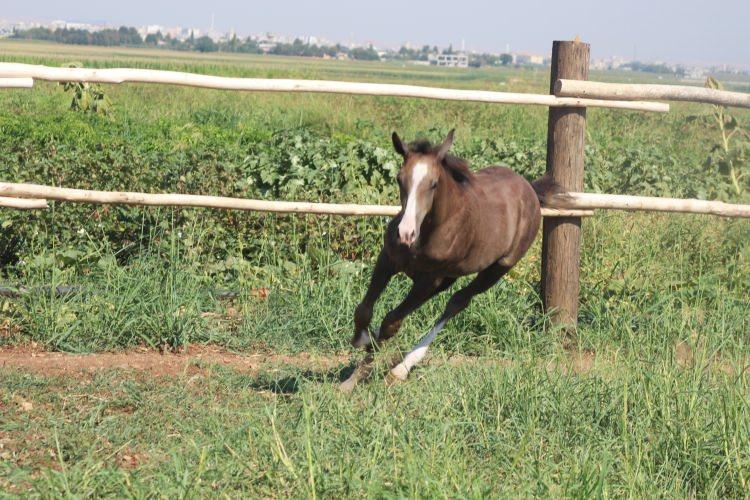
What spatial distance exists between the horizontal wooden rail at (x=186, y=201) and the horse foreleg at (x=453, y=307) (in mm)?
1056

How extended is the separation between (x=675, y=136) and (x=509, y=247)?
13737 millimetres

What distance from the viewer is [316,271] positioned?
742cm

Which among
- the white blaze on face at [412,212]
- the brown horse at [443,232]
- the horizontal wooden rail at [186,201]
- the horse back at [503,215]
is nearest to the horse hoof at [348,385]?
the brown horse at [443,232]

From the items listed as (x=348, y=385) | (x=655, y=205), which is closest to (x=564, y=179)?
(x=655, y=205)

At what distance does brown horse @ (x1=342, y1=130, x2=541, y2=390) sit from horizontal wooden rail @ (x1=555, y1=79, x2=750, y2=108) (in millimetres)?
1121

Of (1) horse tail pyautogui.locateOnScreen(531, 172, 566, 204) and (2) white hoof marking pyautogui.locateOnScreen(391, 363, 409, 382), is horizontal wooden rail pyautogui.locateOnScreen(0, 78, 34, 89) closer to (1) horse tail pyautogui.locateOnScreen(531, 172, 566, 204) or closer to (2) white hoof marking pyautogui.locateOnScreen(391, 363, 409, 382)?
(2) white hoof marking pyautogui.locateOnScreen(391, 363, 409, 382)

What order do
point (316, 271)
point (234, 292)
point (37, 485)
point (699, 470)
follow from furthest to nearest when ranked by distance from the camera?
point (316, 271) < point (234, 292) < point (699, 470) < point (37, 485)

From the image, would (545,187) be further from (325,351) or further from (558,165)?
(325,351)

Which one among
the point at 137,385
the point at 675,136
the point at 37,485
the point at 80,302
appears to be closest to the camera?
the point at 37,485

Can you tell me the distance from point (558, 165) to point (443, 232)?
6.81ft

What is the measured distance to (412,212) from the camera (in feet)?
14.3

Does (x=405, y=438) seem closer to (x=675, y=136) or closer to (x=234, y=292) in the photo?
(x=234, y=292)

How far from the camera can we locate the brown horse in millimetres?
4535

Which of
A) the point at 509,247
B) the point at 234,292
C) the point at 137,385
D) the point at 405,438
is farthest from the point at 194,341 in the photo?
the point at 405,438
